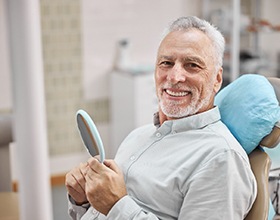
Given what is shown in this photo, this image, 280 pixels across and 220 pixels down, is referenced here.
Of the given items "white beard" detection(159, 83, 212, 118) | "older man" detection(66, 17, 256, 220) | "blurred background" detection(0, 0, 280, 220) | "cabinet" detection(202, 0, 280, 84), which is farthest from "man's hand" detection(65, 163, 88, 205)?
"cabinet" detection(202, 0, 280, 84)

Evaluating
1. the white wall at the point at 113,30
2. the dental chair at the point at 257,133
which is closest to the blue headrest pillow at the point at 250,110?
the dental chair at the point at 257,133

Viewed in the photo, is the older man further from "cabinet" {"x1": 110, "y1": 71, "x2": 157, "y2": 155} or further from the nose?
"cabinet" {"x1": 110, "y1": 71, "x2": 157, "y2": 155}

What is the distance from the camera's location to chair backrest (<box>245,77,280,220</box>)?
1.37 metres

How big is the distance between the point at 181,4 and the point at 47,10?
122 cm

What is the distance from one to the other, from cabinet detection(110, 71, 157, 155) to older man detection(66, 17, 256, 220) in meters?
2.01

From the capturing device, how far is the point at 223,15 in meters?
4.06

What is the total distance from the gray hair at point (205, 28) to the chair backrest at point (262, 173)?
29 cm

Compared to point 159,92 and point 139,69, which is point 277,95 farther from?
point 139,69

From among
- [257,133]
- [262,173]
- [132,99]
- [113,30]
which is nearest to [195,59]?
[257,133]

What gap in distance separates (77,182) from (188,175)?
36 centimetres

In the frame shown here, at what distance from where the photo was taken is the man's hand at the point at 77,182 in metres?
1.45

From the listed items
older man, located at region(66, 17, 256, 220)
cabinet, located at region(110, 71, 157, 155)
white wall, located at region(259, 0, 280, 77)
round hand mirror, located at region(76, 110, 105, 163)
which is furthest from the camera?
white wall, located at region(259, 0, 280, 77)

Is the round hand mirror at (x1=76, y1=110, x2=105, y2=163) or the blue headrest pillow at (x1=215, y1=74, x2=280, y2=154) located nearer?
the round hand mirror at (x1=76, y1=110, x2=105, y2=163)

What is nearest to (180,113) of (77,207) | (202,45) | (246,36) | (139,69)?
(202,45)
